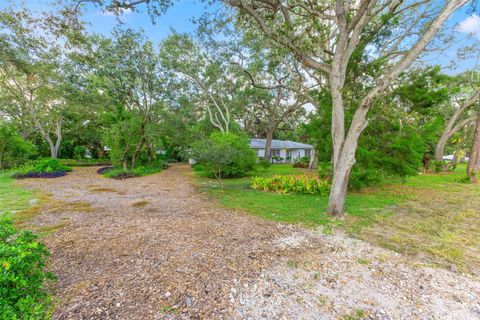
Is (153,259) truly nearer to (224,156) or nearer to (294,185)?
(224,156)

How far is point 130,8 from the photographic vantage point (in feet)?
17.2

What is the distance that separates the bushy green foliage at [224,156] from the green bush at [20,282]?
257 inches

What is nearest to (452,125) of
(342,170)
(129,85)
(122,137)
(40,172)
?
(342,170)

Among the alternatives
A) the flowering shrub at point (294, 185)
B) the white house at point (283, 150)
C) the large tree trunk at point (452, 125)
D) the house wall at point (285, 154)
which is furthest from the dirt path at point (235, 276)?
the house wall at point (285, 154)

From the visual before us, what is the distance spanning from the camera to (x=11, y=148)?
13492 mm

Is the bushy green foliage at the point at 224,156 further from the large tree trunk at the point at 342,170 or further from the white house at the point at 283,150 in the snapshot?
the white house at the point at 283,150

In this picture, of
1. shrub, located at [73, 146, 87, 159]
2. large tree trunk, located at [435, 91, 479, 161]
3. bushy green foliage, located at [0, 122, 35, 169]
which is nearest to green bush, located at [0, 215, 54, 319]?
bushy green foliage, located at [0, 122, 35, 169]

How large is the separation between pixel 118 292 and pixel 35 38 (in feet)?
57.7

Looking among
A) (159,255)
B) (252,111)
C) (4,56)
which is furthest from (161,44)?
(159,255)

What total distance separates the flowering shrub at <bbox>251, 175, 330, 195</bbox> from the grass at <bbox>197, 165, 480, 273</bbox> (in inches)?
19.4

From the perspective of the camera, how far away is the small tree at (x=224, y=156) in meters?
8.52

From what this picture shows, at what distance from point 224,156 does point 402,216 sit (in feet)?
20.6

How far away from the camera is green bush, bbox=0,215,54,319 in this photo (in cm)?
155

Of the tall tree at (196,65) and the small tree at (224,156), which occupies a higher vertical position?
the tall tree at (196,65)
